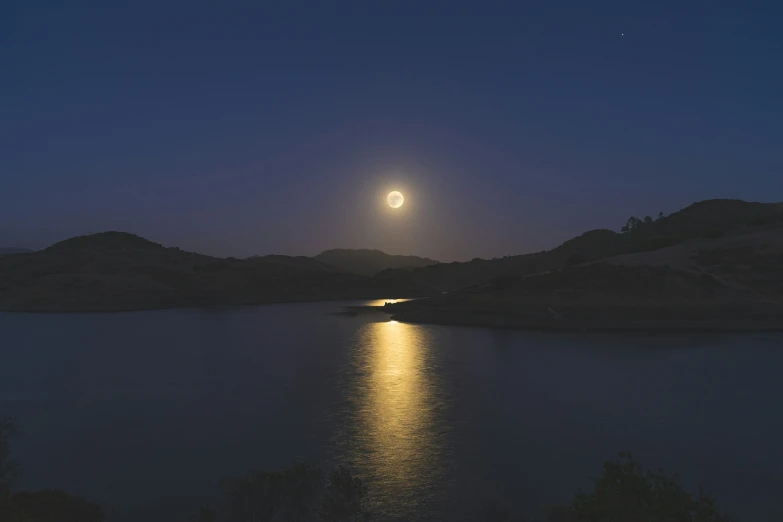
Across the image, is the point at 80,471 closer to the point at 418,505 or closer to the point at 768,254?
the point at 418,505

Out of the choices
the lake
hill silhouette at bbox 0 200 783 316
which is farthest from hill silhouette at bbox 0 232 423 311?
the lake

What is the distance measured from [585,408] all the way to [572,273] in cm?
6218

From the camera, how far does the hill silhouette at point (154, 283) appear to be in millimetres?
114750

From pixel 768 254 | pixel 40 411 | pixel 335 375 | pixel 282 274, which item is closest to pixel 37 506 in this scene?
pixel 40 411

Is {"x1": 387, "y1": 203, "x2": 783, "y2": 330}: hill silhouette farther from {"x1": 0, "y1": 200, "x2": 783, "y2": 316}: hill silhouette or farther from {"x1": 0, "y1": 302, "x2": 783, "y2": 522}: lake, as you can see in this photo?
{"x1": 0, "y1": 302, "x2": 783, "y2": 522}: lake

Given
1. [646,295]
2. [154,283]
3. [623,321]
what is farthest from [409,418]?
[154,283]

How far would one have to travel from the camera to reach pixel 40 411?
30.0 meters

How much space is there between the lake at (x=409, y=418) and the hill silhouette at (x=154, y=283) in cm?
6776

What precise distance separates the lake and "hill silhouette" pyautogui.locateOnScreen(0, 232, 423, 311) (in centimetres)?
6776

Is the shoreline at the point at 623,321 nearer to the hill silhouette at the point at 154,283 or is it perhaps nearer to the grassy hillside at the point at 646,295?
the grassy hillside at the point at 646,295

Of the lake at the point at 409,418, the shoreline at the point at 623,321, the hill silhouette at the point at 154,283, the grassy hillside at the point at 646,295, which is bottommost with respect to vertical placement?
the lake at the point at 409,418

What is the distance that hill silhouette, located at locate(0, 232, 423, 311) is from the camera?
376 feet

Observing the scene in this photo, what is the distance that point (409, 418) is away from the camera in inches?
1054

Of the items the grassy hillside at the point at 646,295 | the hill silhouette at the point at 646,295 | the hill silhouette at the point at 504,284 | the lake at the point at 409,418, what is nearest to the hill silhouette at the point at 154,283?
the hill silhouette at the point at 504,284
